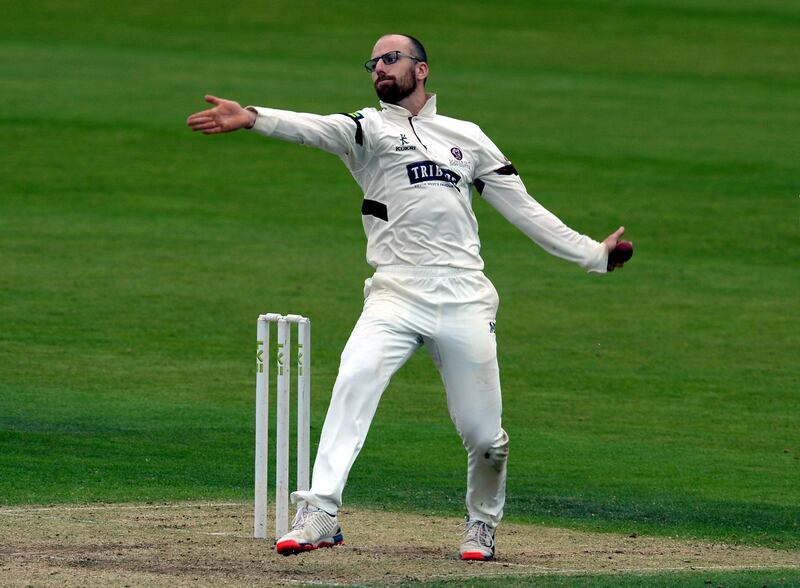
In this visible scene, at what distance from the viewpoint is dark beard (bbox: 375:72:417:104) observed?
781 cm

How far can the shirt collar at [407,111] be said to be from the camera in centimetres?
786

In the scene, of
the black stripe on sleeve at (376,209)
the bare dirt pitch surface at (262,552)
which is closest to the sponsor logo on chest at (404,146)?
the black stripe on sleeve at (376,209)

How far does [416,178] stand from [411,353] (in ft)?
2.63

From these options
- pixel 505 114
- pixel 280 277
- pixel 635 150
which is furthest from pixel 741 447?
pixel 505 114

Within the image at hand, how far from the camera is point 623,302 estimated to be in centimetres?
1783

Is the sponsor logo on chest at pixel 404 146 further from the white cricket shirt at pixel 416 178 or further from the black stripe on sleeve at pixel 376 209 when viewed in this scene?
the black stripe on sleeve at pixel 376 209

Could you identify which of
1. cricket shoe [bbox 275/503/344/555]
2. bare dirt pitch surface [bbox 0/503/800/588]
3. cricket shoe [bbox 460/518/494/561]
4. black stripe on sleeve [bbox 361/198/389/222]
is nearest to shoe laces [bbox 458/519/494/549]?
cricket shoe [bbox 460/518/494/561]

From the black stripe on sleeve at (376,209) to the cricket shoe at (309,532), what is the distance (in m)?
1.38

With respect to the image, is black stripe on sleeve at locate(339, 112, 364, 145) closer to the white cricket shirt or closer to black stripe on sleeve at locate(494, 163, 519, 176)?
the white cricket shirt

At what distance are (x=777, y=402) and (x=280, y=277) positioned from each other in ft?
21.9

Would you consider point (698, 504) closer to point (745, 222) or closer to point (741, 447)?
point (741, 447)

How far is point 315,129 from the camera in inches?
292

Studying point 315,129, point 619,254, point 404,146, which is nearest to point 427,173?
point 404,146

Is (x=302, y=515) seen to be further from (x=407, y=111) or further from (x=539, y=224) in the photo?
(x=407, y=111)
